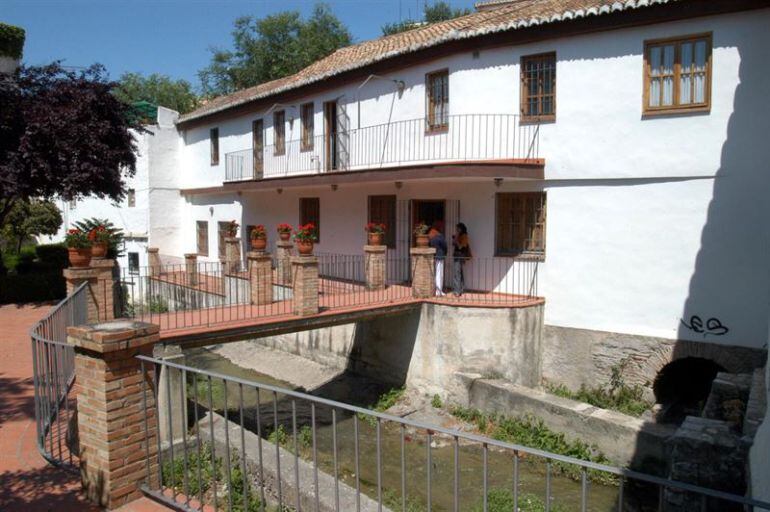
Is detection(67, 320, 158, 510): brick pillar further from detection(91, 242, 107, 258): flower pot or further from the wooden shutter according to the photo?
the wooden shutter

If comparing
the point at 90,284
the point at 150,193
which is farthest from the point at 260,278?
the point at 150,193

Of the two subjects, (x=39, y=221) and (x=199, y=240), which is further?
(x=39, y=221)

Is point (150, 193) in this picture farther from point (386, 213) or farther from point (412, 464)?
point (412, 464)

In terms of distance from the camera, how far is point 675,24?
1067cm

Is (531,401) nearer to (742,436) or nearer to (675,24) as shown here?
(742,436)

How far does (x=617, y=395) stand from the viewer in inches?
453

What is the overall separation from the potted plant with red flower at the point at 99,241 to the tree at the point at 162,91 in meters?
37.0

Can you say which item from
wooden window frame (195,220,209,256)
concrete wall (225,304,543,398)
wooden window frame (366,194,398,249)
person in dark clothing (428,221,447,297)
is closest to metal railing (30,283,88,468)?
concrete wall (225,304,543,398)

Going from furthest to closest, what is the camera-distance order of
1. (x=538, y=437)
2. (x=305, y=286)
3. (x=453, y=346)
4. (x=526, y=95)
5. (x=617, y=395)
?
(x=526, y=95) → (x=453, y=346) → (x=617, y=395) → (x=305, y=286) → (x=538, y=437)

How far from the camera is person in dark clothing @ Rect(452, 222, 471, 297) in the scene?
42.5 ft

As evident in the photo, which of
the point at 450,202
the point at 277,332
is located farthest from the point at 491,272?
the point at 277,332

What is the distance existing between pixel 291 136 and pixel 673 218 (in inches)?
469

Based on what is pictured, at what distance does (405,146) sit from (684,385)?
27.2 feet

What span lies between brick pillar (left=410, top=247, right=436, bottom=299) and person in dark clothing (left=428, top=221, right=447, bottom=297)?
424 mm
